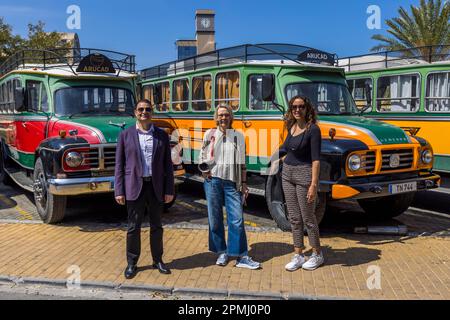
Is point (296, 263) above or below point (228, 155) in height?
below

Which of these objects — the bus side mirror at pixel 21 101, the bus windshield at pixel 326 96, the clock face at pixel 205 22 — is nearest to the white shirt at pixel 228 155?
the bus windshield at pixel 326 96

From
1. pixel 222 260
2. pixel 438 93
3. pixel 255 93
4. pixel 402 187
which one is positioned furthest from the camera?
pixel 438 93

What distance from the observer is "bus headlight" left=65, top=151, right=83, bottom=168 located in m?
6.87

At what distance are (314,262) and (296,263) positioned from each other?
0.68 ft

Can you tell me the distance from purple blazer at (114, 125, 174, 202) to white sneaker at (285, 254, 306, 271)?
62.9 inches

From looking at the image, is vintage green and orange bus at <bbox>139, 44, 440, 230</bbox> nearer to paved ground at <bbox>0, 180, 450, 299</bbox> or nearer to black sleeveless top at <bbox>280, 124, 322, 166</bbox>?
paved ground at <bbox>0, 180, 450, 299</bbox>

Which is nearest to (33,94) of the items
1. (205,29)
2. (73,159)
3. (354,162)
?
(73,159)

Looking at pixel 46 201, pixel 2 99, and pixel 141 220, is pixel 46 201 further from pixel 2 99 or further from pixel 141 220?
pixel 2 99

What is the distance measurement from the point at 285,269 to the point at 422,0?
18351 millimetres

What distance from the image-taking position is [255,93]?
7980 millimetres

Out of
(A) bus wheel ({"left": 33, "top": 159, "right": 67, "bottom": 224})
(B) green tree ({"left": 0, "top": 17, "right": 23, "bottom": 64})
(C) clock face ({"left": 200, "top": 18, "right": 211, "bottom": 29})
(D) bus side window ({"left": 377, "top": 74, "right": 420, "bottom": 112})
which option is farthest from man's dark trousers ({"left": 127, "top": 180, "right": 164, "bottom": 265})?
(C) clock face ({"left": 200, "top": 18, "right": 211, "bottom": 29})

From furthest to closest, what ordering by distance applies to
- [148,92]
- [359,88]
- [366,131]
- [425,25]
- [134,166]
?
[425,25] → [148,92] → [359,88] → [366,131] → [134,166]

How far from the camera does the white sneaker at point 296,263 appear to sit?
212 inches

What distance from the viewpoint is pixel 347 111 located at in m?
7.93
